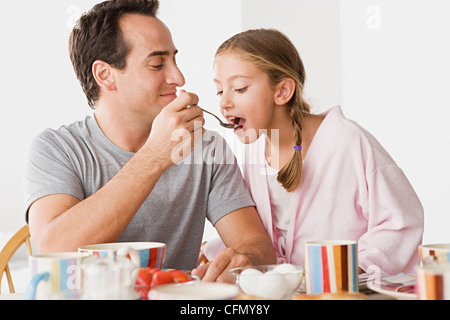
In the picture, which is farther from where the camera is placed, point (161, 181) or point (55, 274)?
point (161, 181)

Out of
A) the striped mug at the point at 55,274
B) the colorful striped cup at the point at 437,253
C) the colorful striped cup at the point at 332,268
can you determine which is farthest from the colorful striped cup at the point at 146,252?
the colorful striped cup at the point at 437,253

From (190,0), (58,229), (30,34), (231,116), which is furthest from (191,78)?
(58,229)

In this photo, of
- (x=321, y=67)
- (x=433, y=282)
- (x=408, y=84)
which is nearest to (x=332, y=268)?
(x=433, y=282)

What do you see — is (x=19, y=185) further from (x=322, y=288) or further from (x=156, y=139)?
(x=322, y=288)

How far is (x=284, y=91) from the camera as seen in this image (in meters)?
1.60

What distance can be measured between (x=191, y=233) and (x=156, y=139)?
12.5 inches

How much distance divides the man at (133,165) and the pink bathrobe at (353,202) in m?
0.13

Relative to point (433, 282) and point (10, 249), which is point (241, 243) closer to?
point (10, 249)

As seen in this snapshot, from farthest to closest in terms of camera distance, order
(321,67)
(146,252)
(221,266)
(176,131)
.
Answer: (321,67)
(176,131)
(221,266)
(146,252)

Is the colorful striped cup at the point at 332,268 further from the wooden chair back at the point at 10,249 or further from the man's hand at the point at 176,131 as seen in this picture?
the wooden chair back at the point at 10,249

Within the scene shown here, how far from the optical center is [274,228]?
145 cm

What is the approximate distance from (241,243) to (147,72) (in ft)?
1.72

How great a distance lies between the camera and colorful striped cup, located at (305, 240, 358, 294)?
2.13ft

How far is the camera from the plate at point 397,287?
0.63 metres
